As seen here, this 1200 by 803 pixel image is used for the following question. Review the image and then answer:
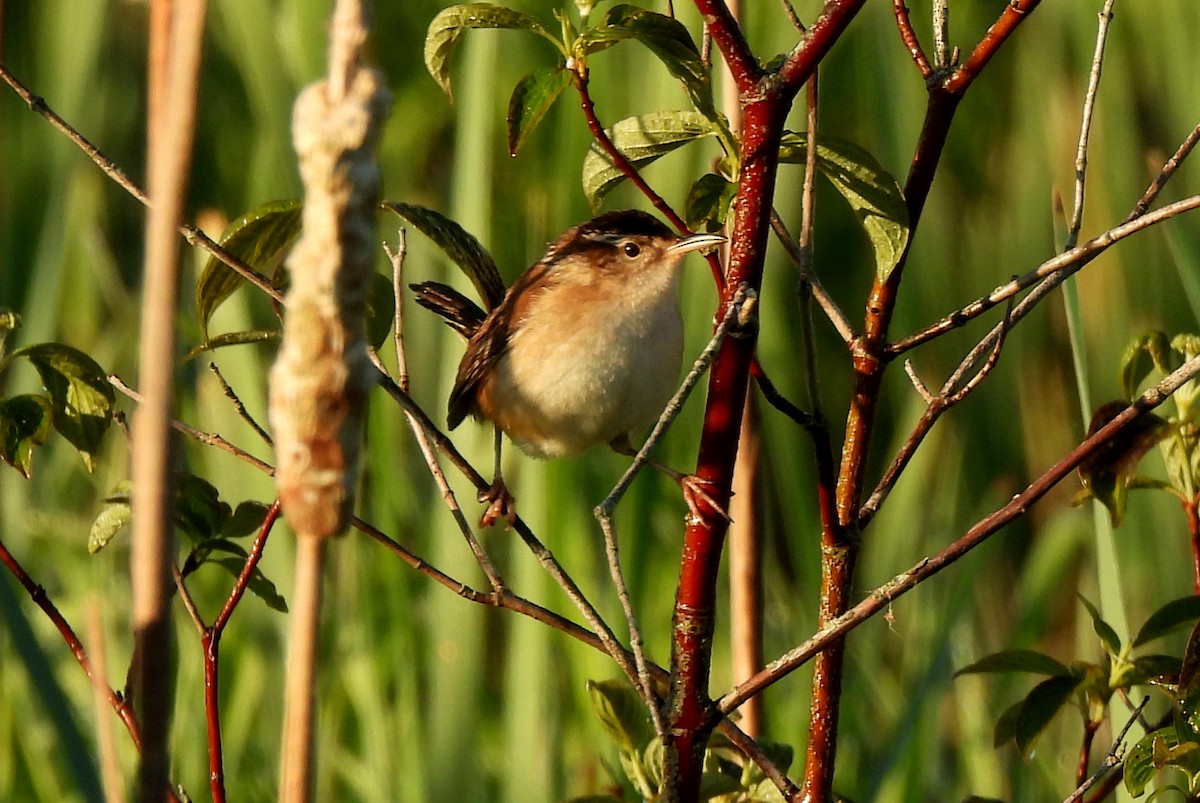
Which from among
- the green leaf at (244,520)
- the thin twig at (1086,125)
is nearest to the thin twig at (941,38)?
the thin twig at (1086,125)

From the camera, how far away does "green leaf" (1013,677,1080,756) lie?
1467 mm

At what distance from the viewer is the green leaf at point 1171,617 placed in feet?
4.73

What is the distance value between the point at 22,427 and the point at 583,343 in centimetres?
105

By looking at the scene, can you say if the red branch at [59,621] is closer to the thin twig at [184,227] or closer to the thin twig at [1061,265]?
the thin twig at [184,227]

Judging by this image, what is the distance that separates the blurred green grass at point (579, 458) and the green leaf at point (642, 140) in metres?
0.88

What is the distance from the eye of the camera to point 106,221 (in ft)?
13.8

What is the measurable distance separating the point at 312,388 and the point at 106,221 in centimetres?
373

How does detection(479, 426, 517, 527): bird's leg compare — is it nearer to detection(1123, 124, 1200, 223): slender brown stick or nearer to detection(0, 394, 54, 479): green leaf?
detection(0, 394, 54, 479): green leaf

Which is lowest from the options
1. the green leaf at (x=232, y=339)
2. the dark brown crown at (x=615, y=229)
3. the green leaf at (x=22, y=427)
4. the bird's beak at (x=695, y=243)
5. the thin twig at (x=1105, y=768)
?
the thin twig at (x=1105, y=768)

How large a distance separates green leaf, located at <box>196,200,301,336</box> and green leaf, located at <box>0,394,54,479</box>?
6.4 inches

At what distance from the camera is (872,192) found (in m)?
1.26

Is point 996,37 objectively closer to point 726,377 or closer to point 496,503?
point 726,377

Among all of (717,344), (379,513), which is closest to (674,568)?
(379,513)

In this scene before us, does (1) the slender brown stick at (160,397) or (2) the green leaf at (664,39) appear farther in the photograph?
(2) the green leaf at (664,39)
